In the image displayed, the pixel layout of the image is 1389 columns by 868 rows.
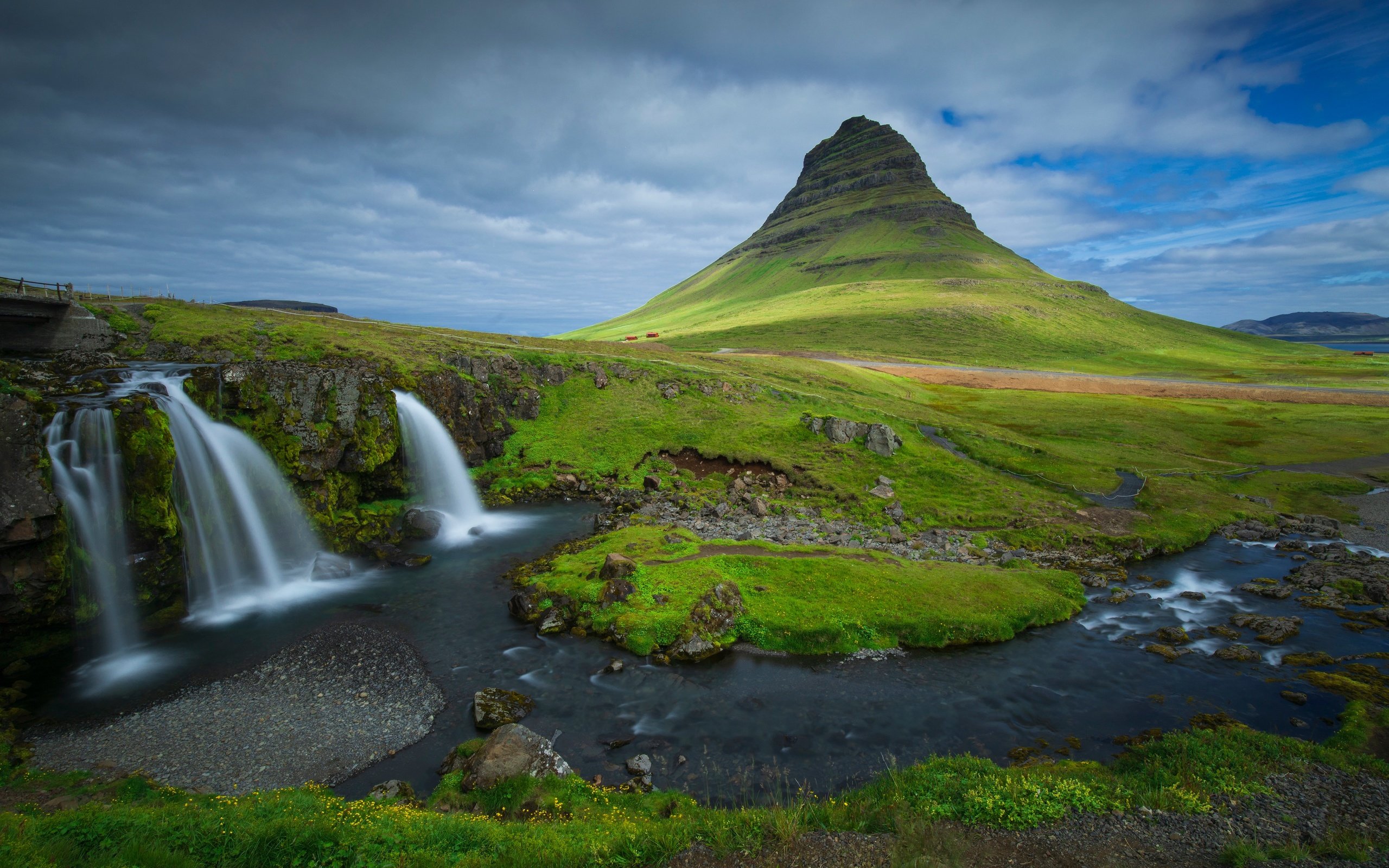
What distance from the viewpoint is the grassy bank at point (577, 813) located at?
1111 centimetres

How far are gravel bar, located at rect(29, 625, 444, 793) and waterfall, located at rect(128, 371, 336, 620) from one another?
27.2ft

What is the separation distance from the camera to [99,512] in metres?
25.3

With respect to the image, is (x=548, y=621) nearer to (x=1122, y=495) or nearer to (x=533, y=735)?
(x=533, y=735)

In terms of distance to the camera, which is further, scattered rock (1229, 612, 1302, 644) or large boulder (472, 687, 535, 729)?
scattered rock (1229, 612, 1302, 644)

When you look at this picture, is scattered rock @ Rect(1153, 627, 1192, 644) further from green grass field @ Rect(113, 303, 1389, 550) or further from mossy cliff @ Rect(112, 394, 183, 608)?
mossy cliff @ Rect(112, 394, 183, 608)

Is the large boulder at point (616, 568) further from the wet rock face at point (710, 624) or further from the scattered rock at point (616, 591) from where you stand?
the wet rock face at point (710, 624)

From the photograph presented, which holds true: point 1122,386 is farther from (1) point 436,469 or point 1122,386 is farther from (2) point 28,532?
(2) point 28,532

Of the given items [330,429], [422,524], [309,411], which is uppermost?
[309,411]

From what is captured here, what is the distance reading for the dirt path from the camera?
99375mm

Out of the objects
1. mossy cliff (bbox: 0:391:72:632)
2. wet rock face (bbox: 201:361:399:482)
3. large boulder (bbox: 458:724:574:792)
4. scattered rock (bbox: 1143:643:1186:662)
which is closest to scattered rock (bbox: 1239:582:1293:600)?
scattered rock (bbox: 1143:643:1186:662)

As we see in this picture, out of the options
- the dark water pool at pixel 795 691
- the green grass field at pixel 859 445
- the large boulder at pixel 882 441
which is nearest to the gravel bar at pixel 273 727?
the dark water pool at pixel 795 691

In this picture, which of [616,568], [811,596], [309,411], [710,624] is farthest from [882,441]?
[309,411]

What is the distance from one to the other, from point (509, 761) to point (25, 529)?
21.8 meters

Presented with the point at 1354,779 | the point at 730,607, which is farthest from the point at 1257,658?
the point at 730,607
